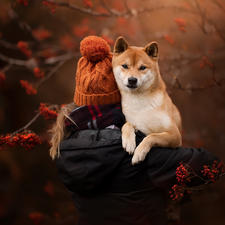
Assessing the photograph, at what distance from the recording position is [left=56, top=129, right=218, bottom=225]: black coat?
1304 mm

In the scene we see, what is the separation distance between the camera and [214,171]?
4.12 feet

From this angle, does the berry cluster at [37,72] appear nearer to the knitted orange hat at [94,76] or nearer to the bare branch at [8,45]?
the bare branch at [8,45]

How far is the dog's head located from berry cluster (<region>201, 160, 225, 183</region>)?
70cm

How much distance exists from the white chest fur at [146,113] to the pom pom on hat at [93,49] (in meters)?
0.36

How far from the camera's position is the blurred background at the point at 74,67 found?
7.51 feet

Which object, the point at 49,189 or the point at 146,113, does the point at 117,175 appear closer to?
the point at 146,113

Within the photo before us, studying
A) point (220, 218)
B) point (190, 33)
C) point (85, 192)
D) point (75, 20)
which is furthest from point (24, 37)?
point (220, 218)

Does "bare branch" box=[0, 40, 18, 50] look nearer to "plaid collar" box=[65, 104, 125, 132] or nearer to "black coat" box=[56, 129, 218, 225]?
"plaid collar" box=[65, 104, 125, 132]

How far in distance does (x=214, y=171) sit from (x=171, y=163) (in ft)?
0.80

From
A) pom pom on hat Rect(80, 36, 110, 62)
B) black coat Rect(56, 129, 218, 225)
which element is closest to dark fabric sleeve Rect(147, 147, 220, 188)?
black coat Rect(56, 129, 218, 225)

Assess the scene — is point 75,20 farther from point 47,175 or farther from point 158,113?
point 47,175

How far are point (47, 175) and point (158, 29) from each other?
2333 mm

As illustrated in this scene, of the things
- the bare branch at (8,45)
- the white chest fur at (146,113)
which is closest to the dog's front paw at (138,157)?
the white chest fur at (146,113)

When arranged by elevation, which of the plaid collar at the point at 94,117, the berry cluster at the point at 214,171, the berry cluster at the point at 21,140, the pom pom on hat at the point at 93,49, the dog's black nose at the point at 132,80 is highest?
the pom pom on hat at the point at 93,49
